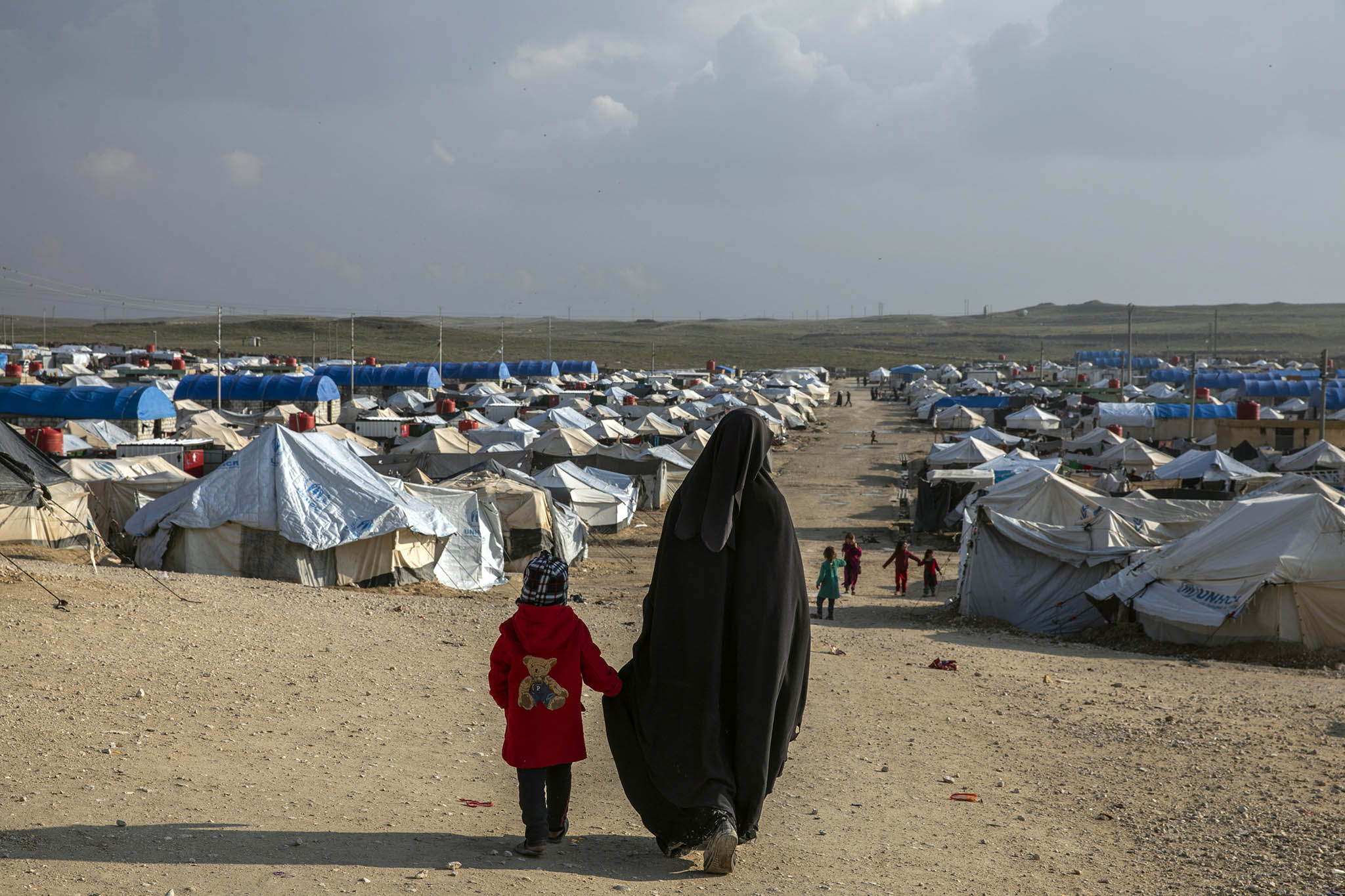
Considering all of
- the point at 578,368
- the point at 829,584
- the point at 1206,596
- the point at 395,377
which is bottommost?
the point at 829,584

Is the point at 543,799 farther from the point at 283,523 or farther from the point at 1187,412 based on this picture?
the point at 1187,412

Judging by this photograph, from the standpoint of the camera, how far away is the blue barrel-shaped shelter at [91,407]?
3994 centimetres

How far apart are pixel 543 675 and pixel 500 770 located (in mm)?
2238

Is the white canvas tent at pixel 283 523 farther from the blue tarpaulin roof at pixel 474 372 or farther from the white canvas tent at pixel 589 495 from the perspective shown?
the blue tarpaulin roof at pixel 474 372

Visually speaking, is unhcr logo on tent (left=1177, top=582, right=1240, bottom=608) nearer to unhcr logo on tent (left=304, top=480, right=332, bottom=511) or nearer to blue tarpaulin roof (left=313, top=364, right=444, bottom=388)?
unhcr logo on tent (left=304, top=480, right=332, bottom=511)

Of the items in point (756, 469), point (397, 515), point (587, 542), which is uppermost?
point (756, 469)

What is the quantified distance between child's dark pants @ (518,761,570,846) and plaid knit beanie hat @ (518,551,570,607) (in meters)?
0.77

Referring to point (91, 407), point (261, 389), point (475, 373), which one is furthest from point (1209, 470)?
point (475, 373)

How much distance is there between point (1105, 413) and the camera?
50.7 metres

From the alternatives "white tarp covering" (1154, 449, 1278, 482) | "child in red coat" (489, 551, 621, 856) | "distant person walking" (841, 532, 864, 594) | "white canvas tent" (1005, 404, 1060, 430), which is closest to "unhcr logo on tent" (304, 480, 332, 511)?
"distant person walking" (841, 532, 864, 594)

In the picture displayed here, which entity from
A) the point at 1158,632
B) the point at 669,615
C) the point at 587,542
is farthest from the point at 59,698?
the point at 587,542

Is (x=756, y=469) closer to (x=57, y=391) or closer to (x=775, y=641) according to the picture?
(x=775, y=641)

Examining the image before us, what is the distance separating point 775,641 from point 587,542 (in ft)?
67.2

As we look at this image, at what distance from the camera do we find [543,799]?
5258 mm
